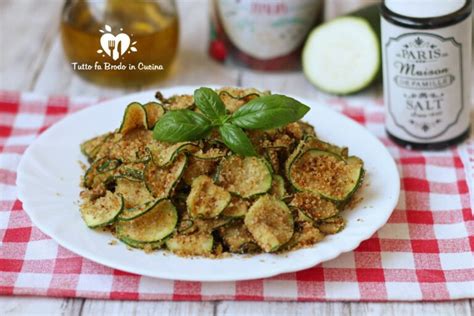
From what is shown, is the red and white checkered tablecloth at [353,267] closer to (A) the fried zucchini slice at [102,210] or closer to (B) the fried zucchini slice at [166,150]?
(A) the fried zucchini slice at [102,210]

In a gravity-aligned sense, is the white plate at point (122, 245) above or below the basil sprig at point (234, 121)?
below

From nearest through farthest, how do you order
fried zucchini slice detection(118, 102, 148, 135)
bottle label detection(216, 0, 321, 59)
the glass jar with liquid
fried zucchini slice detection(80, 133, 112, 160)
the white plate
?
1. the white plate
2. fried zucchini slice detection(118, 102, 148, 135)
3. fried zucchini slice detection(80, 133, 112, 160)
4. the glass jar with liquid
5. bottle label detection(216, 0, 321, 59)

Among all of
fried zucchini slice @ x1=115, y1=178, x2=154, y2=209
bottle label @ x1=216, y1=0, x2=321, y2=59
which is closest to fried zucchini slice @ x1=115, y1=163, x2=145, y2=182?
fried zucchini slice @ x1=115, y1=178, x2=154, y2=209

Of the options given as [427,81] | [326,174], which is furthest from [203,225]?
[427,81]

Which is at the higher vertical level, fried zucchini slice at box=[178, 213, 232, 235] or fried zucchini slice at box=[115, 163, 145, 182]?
fried zucchini slice at box=[115, 163, 145, 182]

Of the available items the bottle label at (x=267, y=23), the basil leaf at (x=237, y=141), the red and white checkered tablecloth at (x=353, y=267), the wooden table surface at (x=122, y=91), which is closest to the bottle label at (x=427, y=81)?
the red and white checkered tablecloth at (x=353, y=267)

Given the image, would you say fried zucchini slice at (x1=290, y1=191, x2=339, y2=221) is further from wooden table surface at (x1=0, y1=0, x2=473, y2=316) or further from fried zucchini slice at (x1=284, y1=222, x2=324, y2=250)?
wooden table surface at (x1=0, y1=0, x2=473, y2=316)

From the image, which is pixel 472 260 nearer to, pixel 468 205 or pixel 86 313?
pixel 468 205
